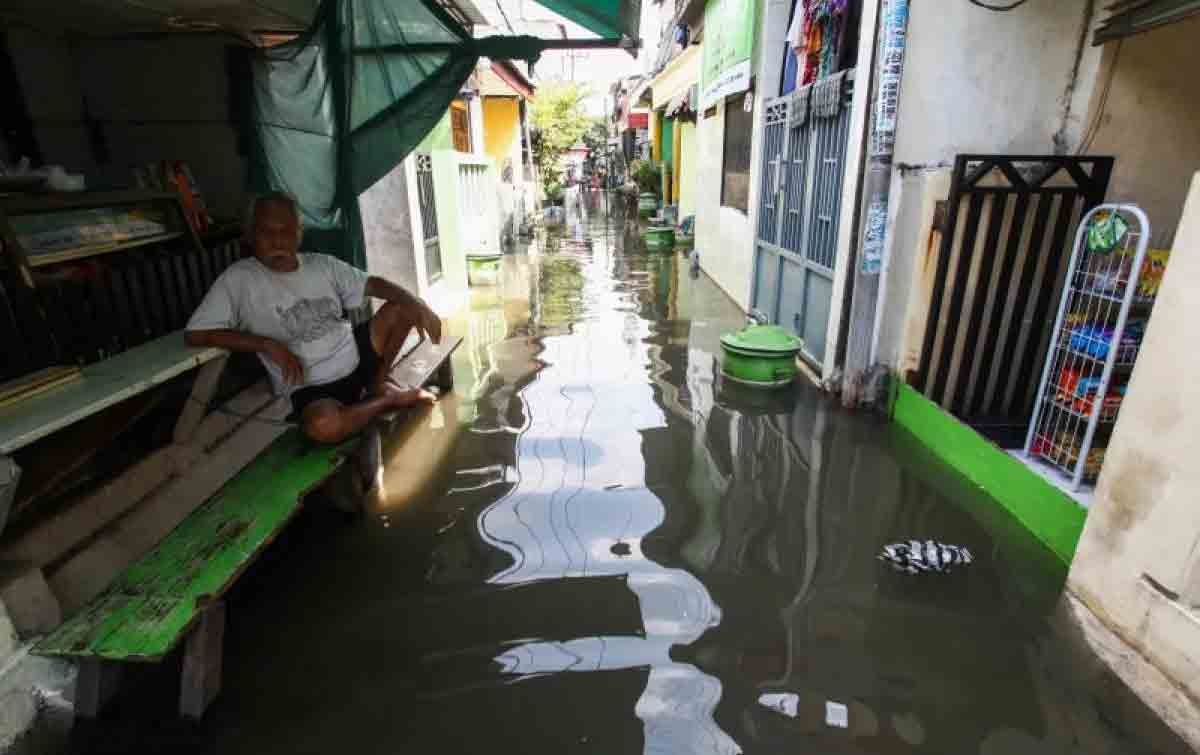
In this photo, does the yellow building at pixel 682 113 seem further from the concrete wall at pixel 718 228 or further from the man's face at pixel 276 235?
the man's face at pixel 276 235

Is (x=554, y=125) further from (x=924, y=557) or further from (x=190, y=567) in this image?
(x=190, y=567)

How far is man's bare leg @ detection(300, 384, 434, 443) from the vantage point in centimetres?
349

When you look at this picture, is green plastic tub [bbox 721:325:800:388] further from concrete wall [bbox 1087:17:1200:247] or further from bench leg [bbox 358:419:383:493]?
bench leg [bbox 358:419:383:493]

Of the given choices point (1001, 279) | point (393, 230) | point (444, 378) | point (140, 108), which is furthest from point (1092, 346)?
point (393, 230)

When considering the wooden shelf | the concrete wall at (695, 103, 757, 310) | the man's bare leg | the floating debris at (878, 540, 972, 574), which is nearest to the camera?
the wooden shelf

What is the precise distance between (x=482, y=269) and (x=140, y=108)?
6241mm

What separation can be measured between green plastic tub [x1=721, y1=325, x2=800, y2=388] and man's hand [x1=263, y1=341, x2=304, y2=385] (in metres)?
3.64

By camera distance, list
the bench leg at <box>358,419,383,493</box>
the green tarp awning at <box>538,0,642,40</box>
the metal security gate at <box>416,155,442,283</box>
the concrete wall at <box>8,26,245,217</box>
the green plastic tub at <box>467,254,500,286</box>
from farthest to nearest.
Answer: the green plastic tub at <box>467,254,500,286</box> → the metal security gate at <box>416,155,442,283</box> → the green tarp awning at <box>538,0,642,40</box> → the concrete wall at <box>8,26,245,217</box> → the bench leg at <box>358,419,383,493</box>

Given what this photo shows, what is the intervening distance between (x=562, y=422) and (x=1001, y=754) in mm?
3466

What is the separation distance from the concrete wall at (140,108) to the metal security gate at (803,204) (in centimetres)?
480

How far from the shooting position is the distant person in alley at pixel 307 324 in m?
3.28

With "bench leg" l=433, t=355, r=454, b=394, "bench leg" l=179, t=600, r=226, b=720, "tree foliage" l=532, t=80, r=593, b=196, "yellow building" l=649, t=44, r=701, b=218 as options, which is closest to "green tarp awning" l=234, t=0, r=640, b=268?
"bench leg" l=433, t=355, r=454, b=394

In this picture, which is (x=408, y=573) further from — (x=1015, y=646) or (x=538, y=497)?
(x=1015, y=646)

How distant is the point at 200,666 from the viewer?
2.37 meters
